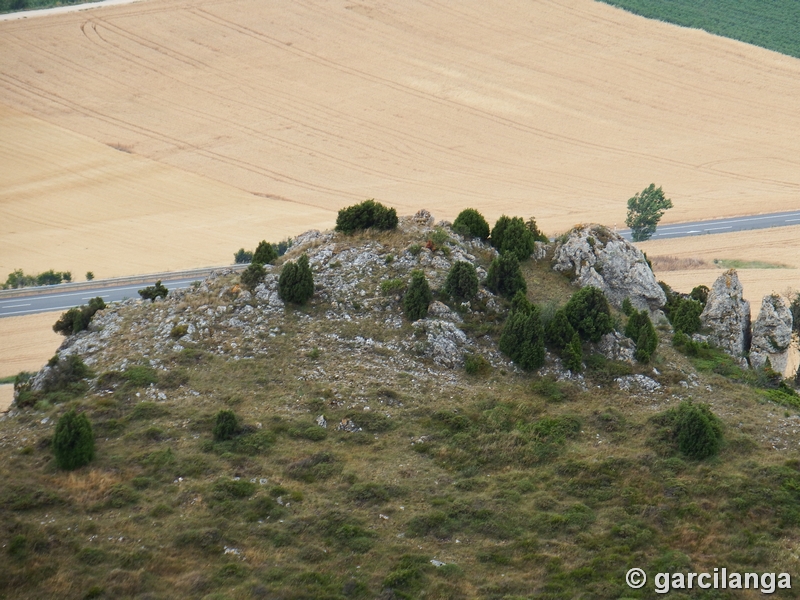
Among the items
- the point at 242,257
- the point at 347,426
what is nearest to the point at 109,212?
the point at 242,257

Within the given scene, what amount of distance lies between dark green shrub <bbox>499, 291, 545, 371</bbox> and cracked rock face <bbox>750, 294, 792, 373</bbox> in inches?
463

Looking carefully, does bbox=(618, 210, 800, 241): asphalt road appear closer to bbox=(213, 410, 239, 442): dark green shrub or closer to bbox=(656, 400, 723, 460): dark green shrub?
bbox=(656, 400, 723, 460): dark green shrub

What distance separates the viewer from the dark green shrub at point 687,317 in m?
39.6

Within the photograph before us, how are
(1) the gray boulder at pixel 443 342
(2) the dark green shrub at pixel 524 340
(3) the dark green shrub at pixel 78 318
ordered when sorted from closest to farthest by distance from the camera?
(2) the dark green shrub at pixel 524 340, (1) the gray boulder at pixel 443 342, (3) the dark green shrub at pixel 78 318

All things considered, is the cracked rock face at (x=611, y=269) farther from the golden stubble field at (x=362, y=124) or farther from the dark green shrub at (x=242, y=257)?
the dark green shrub at (x=242, y=257)

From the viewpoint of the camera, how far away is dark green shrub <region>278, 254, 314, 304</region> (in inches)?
1433

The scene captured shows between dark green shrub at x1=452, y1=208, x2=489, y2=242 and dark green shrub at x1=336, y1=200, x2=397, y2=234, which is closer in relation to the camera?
dark green shrub at x1=336, y1=200, x2=397, y2=234

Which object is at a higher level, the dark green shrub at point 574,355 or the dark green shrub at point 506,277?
the dark green shrub at point 506,277

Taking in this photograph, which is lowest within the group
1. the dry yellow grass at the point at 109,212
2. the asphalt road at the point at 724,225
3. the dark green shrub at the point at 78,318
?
the dark green shrub at the point at 78,318

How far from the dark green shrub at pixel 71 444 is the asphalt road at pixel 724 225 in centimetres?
6450

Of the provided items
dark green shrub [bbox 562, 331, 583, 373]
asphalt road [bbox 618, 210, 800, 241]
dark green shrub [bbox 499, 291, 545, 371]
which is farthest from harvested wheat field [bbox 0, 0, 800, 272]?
dark green shrub [bbox 562, 331, 583, 373]

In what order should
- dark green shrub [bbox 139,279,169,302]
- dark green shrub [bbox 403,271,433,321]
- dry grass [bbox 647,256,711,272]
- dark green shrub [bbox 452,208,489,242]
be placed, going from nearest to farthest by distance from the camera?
dark green shrub [bbox 403,271,433,321] → dark green shrub [bbox 139,279,169,302] → dark green shrub [bbox 452,208,489,242] → dry grass [bbox 647,256,711,272]

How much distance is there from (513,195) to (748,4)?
75.7m

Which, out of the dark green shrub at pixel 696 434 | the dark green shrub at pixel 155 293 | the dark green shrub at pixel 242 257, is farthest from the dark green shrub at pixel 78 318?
the dark green shrub at pixel 242 257
